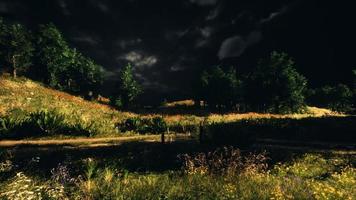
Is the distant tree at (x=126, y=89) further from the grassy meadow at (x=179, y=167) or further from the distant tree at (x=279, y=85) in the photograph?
the grassy meadow at (x=179, y=167)

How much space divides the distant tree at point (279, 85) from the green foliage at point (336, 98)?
39.5 meters

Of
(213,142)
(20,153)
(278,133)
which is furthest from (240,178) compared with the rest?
(278,133)

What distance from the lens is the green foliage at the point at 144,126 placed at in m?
27.2

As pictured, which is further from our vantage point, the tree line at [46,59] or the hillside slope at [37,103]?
the tree line at [46,59]

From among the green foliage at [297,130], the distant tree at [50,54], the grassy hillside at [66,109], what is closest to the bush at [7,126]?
the grassy hillside at [66,109]

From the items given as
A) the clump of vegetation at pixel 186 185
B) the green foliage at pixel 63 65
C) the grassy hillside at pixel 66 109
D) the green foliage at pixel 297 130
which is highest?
the green foliage at pixel 63 65

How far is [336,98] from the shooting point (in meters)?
103

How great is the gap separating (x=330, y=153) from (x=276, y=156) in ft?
11.2

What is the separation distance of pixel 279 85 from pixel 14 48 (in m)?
51.6

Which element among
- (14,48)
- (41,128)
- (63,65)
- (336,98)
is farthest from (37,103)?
(336,98)

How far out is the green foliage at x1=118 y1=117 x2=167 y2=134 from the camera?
27.2m

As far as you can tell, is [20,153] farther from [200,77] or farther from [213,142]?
[200,77]

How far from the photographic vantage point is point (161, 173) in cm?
1127

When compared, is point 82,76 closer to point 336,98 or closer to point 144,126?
point 144,126
